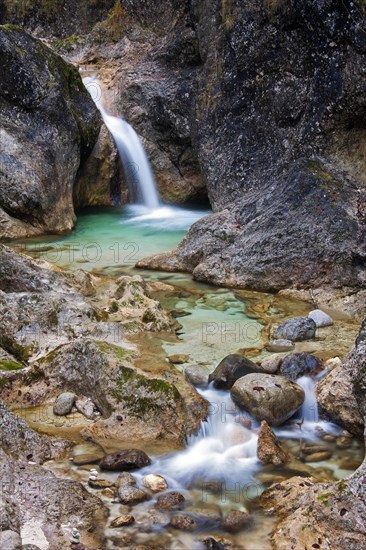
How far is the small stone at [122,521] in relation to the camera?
4.82 metres

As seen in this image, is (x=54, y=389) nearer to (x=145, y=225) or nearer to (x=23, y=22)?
(x=145, y=225)

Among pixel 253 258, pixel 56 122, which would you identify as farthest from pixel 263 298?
pixel 56 122

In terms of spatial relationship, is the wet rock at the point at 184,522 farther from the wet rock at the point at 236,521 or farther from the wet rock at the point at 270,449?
the wet rock at the point at 270,449

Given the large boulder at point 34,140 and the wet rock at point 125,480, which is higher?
the large boulder at point 34,140

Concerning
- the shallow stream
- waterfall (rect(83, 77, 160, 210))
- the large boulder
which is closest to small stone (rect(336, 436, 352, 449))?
the shallow stream

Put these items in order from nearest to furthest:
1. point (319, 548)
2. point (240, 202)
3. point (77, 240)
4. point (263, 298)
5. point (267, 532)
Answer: point (319, 548), point (267, 532), point (263, 298), point (240, 202), point (77, 240)

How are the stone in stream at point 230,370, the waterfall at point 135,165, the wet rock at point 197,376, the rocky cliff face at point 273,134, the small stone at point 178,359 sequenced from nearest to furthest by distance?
the stone in stream at point 230,370
the wet rock at point 197,376
the small stone at point 178,359
the rocky cliff face at point 273,134
the waterfall at point 135,165

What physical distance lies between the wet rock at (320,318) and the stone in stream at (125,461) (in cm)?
348

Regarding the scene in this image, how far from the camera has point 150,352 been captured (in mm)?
7234

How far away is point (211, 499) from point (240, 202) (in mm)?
6995

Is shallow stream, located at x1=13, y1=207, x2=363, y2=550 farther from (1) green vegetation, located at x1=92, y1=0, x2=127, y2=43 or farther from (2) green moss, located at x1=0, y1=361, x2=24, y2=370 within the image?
(1) green vegetation, located at x1=92, y1=0, x2=127, y2=43

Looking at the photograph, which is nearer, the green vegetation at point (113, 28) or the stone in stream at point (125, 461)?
the stone in stream at point (125, 461)

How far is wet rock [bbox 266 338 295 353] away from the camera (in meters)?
7.73

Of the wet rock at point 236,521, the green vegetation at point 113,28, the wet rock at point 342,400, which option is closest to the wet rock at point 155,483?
the wet rock at point 236,521
